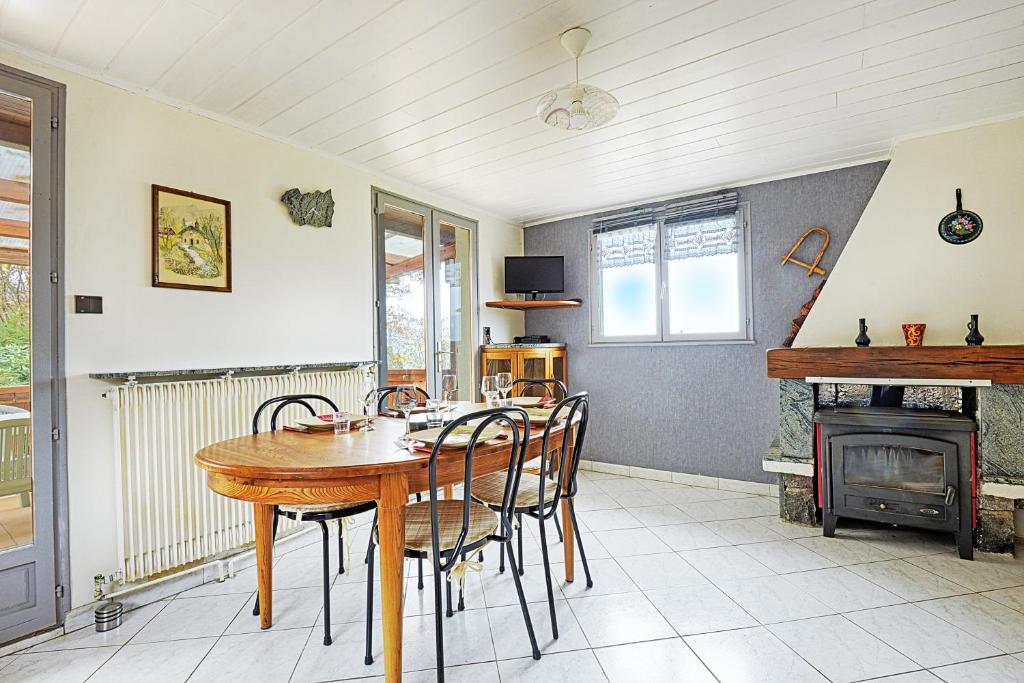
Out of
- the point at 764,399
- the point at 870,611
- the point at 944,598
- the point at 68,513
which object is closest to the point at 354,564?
the point at 68,513

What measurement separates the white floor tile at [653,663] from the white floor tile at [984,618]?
1.13 metres

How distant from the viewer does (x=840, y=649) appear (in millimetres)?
1853

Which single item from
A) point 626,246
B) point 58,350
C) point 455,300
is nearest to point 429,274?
point 455,300

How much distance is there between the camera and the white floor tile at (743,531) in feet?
9.50

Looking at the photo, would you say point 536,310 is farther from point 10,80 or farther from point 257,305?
point 10,80

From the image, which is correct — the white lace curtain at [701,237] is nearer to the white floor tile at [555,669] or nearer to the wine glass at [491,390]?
the wine glass at [491,390]

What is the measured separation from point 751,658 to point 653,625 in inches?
14.4

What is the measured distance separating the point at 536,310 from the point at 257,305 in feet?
8.82

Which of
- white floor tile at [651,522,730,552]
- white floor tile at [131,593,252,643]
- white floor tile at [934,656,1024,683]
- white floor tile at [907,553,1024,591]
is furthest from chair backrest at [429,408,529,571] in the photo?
white floor tile at [907,553,1024,591]

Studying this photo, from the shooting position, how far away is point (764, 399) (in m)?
3.72

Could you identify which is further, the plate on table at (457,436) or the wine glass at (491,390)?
the wine glass at (491,390)

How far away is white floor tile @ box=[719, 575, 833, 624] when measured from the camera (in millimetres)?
2092

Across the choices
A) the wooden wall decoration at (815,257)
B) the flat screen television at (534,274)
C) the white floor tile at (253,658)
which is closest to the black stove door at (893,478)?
the wooden wall decoration at (815,257)

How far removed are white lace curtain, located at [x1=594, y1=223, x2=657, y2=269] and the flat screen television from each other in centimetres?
38
